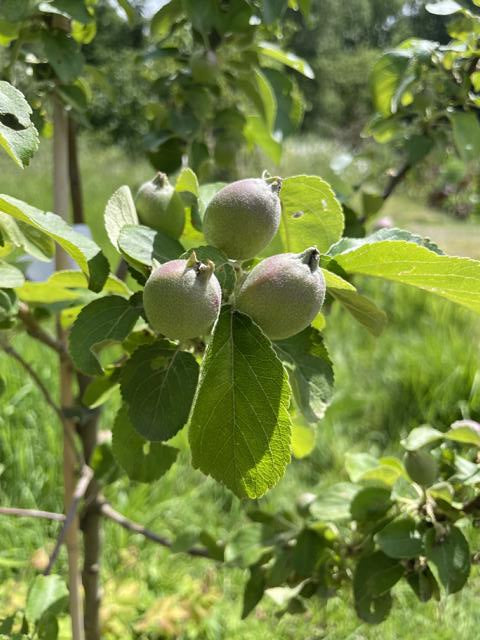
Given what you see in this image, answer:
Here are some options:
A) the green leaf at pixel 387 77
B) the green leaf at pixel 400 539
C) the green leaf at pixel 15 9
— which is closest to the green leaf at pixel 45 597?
the green leaf at pixel 400 539

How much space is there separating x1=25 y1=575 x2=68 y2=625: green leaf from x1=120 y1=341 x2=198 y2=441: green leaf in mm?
284

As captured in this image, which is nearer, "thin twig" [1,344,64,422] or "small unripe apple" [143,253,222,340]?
"small unripe apple" [143,253,222,340]

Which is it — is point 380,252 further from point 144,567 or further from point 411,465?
point 144,567

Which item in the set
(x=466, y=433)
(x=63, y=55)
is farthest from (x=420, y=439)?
(x=63, y=55)

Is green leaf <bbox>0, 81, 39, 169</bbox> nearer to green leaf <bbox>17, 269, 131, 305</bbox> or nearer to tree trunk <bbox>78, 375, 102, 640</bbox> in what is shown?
green leaf <bbox>17, 269, 131, 305</bbox>

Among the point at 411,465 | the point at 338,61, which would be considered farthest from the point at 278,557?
the point at 338,61

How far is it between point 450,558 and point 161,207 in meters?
0.41

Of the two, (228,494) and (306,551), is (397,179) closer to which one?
(306,551)

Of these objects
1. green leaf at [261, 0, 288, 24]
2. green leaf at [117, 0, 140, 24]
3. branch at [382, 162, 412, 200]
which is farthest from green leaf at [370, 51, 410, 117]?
green leaf at [117, 0, 140, 24]

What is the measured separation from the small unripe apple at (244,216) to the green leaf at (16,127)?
121 mm

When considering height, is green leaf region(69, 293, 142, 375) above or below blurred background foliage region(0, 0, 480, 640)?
above

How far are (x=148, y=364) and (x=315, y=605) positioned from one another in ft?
3.54

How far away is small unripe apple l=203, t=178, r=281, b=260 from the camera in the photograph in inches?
17.1

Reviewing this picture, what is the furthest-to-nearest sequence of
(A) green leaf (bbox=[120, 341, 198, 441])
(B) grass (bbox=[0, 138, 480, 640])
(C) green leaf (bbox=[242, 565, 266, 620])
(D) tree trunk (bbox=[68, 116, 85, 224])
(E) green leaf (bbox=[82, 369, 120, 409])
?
1. (B) grass (bbox=[0, 138, 480, 640])
2. (D) tree trunk (bbox=[68, 116, 85, 224])
3. (C) green leaf (bbox=[242, 565, 266, 620])
4. (E) green leaf (bbox=[82, 369, 120, 409])
5. (A) green leaf (bbox=[120, 341, 198, 441])
